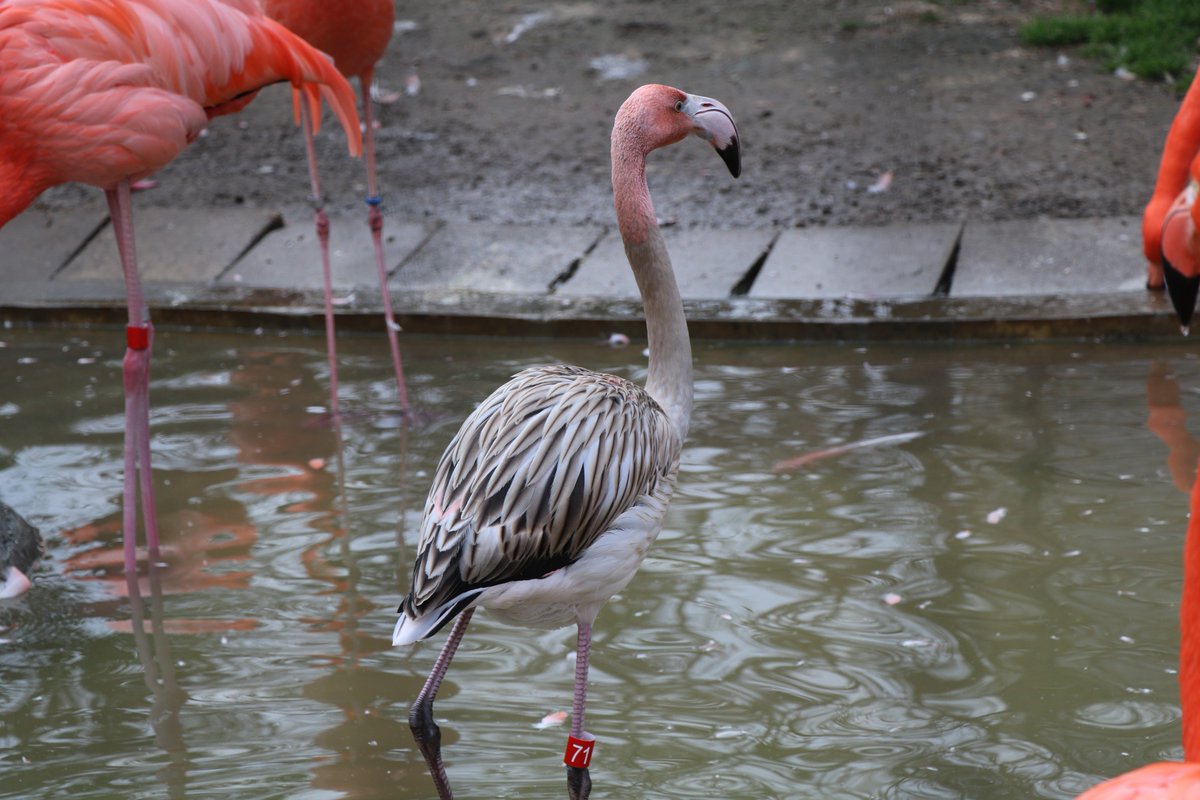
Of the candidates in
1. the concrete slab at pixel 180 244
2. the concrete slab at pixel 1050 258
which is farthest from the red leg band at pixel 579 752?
the concrete slab at pixel 180 244

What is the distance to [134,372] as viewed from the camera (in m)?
3.97

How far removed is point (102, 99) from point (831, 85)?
5.20 m

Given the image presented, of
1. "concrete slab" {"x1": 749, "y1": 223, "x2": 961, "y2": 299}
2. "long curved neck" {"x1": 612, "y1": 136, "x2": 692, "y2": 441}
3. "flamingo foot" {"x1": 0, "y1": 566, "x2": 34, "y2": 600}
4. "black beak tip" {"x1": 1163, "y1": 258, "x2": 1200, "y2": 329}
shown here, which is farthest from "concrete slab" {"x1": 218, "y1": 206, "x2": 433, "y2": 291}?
"long curved neck" {"x1": 612, "y1": 136, "x2": 692, "y2": 441}

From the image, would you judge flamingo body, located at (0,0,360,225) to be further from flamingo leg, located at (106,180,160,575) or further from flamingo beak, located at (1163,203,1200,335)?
flamingo beak, located at (1163,203,1200,335)

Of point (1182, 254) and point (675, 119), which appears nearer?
point (675, 119)

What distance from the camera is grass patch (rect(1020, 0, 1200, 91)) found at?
25.3ft

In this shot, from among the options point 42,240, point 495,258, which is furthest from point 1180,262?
point 42,240

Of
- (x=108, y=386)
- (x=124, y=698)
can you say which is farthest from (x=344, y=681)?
(x=108, y=386)

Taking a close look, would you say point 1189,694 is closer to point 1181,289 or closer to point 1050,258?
point 1181,289

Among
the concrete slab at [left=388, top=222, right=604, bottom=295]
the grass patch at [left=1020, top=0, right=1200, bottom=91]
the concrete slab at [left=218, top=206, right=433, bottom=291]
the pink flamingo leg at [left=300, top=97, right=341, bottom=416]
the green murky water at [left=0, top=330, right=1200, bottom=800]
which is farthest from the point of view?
the grass patch at [left=1020, top=0, right=1200, bottom=91]

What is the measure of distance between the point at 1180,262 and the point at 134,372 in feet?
9.65

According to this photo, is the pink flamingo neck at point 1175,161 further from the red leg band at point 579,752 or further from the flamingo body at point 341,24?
the red leg band at point 579,752

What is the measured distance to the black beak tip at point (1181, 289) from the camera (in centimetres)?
406

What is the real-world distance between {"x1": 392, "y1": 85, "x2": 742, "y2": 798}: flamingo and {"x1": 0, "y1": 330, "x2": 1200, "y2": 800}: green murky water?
48 centimetres
